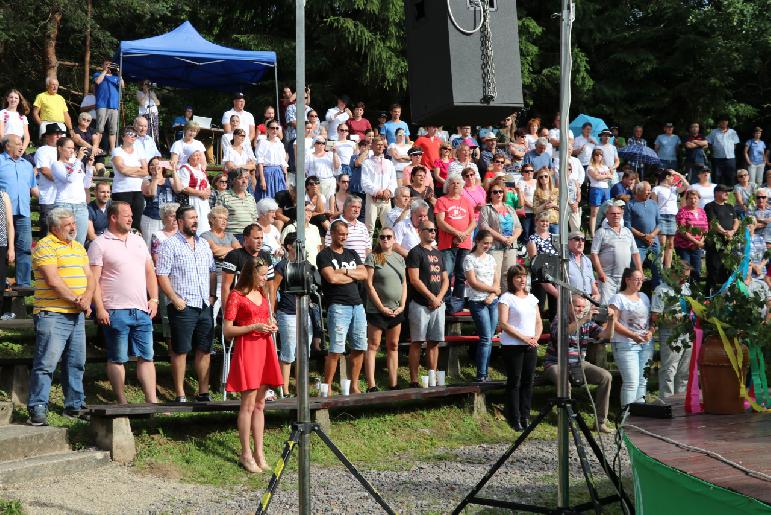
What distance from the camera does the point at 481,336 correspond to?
1144cm

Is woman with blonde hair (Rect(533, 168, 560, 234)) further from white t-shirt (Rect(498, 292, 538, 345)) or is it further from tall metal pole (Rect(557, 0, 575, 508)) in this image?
tall metal pole (Rect(557, 0, 575, 508))

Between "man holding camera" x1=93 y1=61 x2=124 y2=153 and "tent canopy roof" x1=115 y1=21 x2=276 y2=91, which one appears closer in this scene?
"man holding camera" x1=93 y1=61 x2=124 y2=153

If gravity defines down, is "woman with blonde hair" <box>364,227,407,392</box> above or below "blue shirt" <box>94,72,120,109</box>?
below

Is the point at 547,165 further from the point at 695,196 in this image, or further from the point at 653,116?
the point at 653,116

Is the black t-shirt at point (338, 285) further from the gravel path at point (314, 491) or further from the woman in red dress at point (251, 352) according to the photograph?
the gravel path at point (314, 491)

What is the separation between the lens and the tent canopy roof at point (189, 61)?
18.5 meters

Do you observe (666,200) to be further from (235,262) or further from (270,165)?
(235,262)

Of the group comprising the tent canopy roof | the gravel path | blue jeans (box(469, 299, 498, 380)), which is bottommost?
the gravel path

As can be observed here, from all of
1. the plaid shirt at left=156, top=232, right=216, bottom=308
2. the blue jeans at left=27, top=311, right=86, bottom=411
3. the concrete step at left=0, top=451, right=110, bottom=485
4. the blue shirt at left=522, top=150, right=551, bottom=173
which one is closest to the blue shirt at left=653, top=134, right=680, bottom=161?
the blue shirt at left=522, top=150, right=551, bottom=173

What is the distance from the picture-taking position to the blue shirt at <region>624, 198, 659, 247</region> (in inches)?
575

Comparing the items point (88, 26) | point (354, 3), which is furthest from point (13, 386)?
point (88, 26)

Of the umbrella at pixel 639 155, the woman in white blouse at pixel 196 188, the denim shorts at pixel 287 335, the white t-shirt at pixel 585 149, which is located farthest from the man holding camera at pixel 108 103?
the umbrella at pixel 639 155

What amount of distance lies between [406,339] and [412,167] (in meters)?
2.98

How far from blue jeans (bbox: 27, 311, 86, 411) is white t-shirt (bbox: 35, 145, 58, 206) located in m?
3.32
